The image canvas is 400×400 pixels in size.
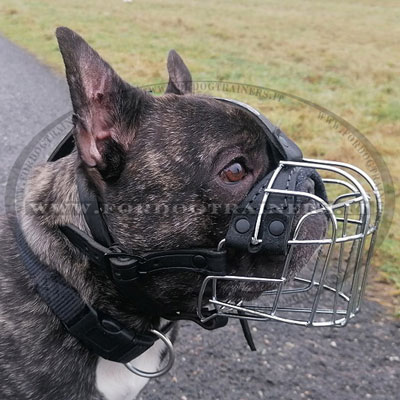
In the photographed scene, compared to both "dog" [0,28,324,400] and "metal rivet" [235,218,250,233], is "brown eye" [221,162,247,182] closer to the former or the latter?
"dog" [0,28,324,400]

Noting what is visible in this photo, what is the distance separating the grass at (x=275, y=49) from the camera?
612 centimetres

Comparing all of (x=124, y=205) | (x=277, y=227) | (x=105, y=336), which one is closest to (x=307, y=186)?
(x=277, y=227)

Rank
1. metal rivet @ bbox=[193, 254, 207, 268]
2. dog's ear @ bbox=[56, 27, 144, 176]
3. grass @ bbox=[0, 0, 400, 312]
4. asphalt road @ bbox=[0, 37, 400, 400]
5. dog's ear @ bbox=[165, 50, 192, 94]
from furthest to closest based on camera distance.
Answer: grass @ bbox=[0, 0, 400, 312] < asphalt road @ bbox=[0, 37, 400, 400] < dog's ear @ bbox=[165, 50, 192, 94] < metal rivet @ bbox=[193, 254, 207, 268] < dog's ear @ bbox=[56, 27, 144, 176]

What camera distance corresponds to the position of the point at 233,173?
2.02 meters

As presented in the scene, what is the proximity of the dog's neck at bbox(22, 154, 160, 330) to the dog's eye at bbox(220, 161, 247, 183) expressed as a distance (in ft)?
1.86

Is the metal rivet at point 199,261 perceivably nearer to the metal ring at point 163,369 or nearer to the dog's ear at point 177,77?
the metal ring at point 163,369

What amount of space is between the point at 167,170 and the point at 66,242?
1.61ft

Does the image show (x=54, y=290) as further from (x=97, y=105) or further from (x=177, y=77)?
(x=177, y=77)

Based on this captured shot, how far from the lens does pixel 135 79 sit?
7508 mm

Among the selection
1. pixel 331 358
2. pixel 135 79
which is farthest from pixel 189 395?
pixel 135 79

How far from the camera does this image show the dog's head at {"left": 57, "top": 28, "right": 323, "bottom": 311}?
1982 mm

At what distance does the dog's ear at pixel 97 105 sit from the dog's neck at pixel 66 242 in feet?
0.58

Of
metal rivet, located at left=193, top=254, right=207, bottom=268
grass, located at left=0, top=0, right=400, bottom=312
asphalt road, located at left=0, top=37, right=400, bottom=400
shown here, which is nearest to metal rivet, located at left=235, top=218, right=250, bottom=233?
metal rivet, located at left=193, top=254, right=207, bottom=268

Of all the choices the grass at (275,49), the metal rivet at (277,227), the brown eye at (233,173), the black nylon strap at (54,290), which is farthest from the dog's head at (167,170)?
the grass at (275,49)
